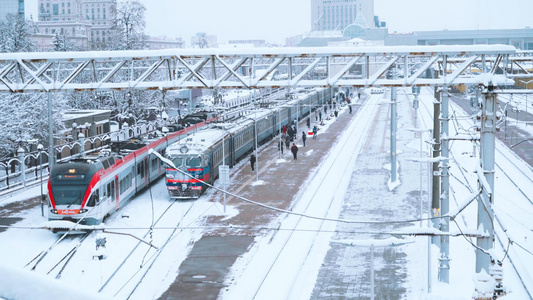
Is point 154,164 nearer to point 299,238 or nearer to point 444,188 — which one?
point 299,238

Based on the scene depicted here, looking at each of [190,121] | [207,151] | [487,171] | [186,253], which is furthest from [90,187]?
[190,121]

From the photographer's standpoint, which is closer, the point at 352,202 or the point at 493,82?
the point at 493,82

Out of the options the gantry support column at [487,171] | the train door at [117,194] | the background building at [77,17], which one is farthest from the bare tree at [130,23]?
the background building at [77,17]

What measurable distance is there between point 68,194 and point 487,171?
610 inches

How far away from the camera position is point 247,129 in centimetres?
4053

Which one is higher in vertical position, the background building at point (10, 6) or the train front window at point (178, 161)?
the background building at point (10, 6)

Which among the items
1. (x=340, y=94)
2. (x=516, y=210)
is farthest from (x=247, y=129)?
(x=340, y=94)

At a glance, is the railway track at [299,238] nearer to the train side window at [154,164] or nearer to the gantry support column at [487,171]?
the gantry support column at [487,171]

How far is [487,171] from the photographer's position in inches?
385

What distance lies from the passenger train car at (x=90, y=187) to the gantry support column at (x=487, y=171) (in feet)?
41.5

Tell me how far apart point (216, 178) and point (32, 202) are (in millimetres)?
8273

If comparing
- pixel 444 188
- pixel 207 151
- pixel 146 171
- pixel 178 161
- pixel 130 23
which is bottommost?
pixel 146 171

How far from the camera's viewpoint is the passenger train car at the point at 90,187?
73.0ft

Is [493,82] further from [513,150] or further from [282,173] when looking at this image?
[513,150]
